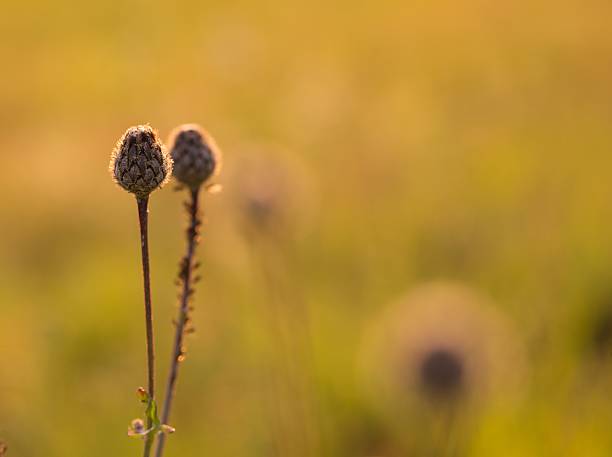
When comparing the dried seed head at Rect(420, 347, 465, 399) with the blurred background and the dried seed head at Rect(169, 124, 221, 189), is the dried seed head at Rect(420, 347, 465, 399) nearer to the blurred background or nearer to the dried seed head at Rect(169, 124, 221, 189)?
the blurred background

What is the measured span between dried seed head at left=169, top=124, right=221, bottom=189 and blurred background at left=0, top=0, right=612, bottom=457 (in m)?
1.30

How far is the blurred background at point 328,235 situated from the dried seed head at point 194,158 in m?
1.30

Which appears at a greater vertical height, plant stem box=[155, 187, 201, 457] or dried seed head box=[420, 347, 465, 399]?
plant stem box=[155, 187, 201, 457]

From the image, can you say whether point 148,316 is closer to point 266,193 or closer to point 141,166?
point 141,166

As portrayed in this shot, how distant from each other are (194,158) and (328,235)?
5372mm

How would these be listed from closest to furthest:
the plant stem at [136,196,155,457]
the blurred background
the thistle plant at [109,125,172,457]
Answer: the plant stem at [136,196,155,457] < the thistle plant at [109,125,172,457] < the blurred background

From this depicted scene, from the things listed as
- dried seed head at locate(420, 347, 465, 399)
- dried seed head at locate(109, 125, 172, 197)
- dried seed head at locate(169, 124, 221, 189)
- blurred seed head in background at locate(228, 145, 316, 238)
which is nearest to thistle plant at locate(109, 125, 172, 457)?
dried seed head at locate(109, 125, 172, 197)

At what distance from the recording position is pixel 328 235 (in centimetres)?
789

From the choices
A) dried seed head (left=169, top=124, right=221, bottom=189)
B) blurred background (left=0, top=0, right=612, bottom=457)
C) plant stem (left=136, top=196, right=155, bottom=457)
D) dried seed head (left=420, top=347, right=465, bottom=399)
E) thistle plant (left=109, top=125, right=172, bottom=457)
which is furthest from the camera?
blurred background (left=0, top=0, right=612, bottom=457)

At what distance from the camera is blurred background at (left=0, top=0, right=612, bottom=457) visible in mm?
4828

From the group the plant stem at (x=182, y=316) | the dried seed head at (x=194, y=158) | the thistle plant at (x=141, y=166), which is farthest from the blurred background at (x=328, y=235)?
the thistle plant at (x=141, y=166)

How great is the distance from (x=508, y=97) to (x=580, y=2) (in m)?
4.95

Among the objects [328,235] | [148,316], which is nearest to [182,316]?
[148,316]

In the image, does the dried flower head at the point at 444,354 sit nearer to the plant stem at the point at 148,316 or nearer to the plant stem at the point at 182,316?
the plant stem at the point at 182,316
